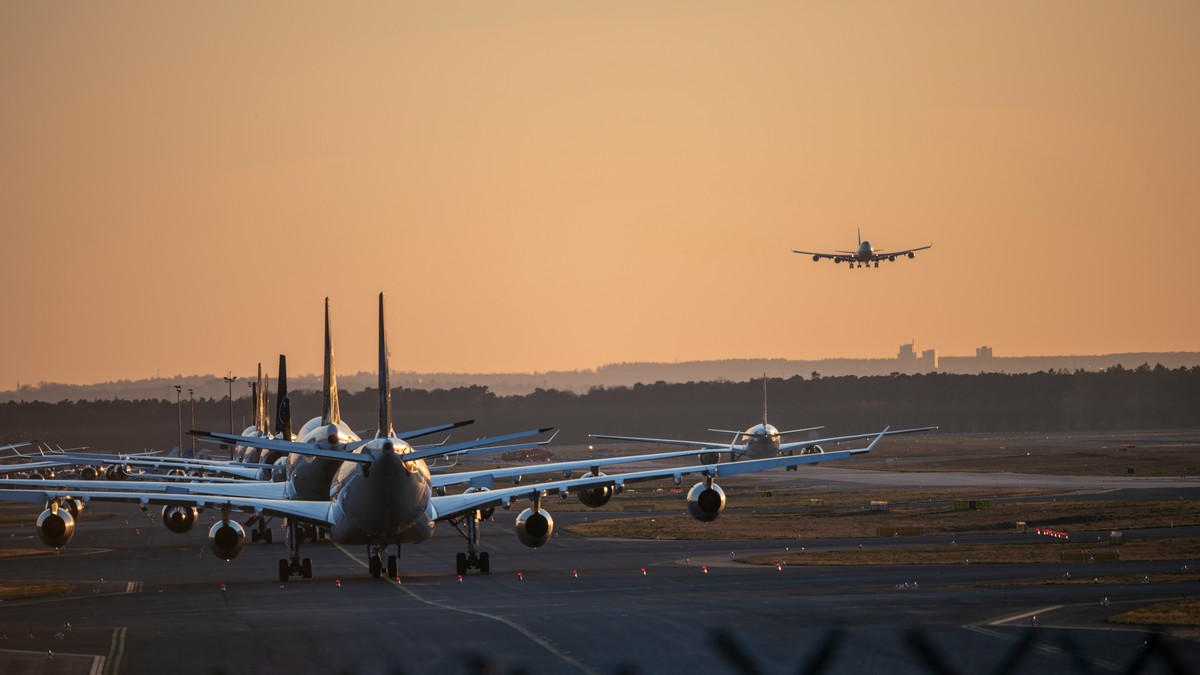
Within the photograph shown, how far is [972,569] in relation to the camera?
180 feet

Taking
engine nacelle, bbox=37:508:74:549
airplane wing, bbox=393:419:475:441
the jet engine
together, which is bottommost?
the jet engine

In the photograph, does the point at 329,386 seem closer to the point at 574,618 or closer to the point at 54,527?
the point at 54,527

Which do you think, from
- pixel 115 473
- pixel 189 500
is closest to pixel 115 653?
pixel 189 500

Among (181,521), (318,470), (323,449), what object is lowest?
(181,521)

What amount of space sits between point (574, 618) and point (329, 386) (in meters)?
32.6

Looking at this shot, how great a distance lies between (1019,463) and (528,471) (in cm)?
9940

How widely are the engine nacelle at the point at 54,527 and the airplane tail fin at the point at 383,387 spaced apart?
11.5 m

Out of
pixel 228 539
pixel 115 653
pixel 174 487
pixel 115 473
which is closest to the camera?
pixel 115 653

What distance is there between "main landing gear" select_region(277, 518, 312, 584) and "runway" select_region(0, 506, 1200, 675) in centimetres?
95

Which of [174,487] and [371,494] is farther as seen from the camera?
[174,487]

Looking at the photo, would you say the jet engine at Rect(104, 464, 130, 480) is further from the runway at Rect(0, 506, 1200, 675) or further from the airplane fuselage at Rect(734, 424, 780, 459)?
the runway at Rect(0, 506, 1200, 675)

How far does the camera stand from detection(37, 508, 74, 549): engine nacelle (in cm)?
5306

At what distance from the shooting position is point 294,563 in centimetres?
5775

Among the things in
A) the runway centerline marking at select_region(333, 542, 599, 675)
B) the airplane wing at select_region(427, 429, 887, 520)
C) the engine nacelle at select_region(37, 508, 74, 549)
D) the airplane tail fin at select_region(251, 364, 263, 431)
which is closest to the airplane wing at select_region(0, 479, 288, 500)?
the engine nacelle at select_region(37, 508, 74, 549)
